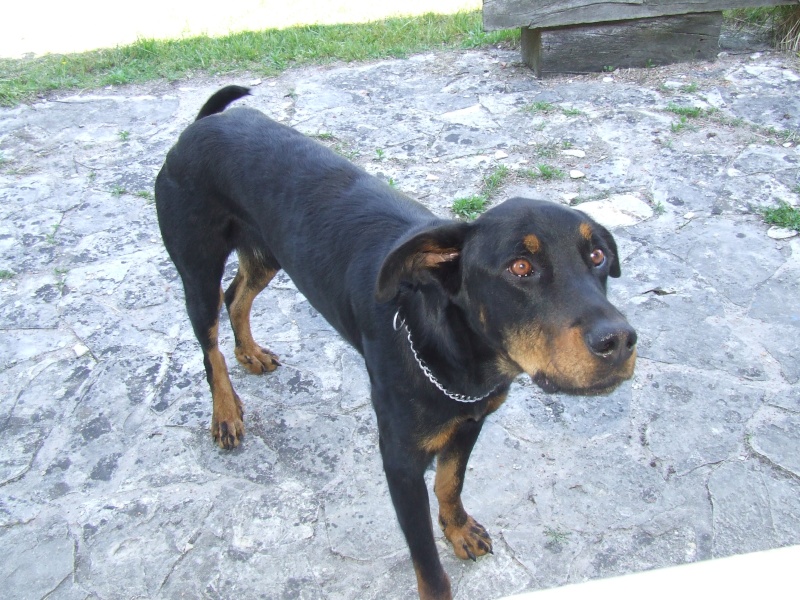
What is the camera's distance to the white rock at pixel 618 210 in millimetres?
4730

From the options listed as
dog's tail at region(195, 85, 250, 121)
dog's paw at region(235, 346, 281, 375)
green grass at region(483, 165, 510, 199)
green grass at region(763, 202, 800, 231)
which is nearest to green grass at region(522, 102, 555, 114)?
green grass at region(483, 165, 510, 199)

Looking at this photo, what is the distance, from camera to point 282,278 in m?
4.56

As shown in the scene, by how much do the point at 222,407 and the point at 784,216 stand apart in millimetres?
3537

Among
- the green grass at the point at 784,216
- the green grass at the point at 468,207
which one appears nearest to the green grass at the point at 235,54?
Answer: the green grass at the point at 468,207

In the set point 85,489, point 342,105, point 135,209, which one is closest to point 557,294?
point 85,489

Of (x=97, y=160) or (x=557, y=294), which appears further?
(x=97, y=160)

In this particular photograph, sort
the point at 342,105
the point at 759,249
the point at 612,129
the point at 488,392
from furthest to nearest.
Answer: the point at 342,105, the point at 612,129, the point at 759,249, the point at 488,392

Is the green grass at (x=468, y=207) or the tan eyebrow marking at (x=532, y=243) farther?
the green grass at (x=468, y=207)

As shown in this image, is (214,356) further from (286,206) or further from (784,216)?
(784,216)

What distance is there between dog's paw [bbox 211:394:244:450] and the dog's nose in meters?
2.02

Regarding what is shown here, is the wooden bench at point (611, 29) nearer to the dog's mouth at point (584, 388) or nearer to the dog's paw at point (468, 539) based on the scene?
the dog's paw at point (468, 539)

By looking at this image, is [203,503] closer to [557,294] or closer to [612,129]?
[557,294]

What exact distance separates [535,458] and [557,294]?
1439mm

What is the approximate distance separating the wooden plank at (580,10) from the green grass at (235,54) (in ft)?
3.44
